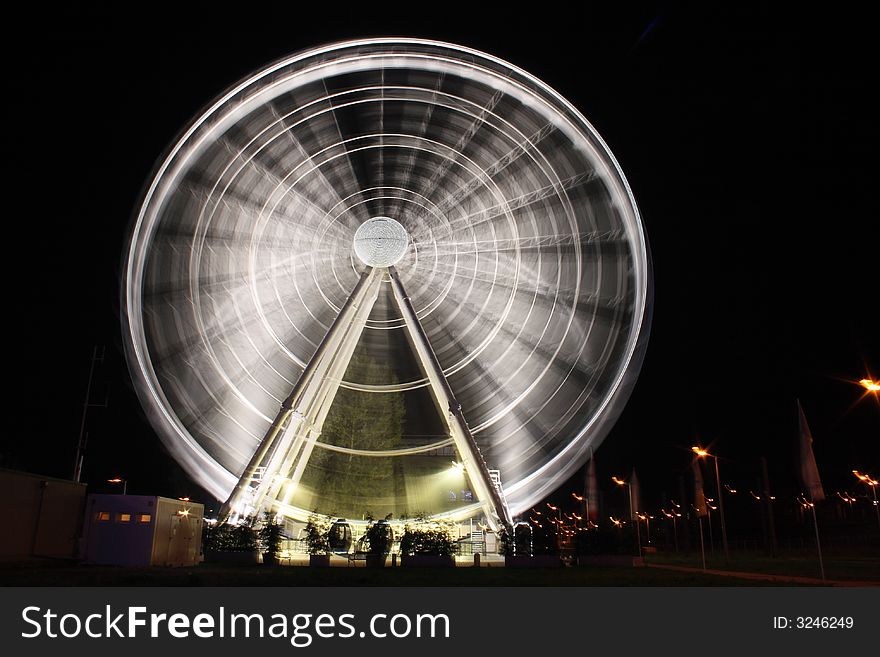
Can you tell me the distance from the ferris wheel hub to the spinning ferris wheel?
0.16 ft

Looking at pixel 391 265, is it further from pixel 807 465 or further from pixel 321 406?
pixel 807 465

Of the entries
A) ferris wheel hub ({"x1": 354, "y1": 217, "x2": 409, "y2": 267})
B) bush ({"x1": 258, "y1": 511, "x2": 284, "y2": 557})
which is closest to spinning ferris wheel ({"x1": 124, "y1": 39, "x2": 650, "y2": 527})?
ferris wheel hub ({"x1": 354, "y1": 217, "x2": 409, "y2": 267})

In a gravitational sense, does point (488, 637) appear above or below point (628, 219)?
below

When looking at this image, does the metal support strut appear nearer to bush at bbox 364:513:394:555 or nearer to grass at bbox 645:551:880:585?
bush at bbox 364:513:394:555

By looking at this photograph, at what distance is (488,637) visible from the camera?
19.1 feet

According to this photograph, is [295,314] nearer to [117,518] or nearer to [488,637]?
[117,518]

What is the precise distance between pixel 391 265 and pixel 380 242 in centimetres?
63

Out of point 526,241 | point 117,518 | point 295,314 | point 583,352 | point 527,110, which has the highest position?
point 527,110

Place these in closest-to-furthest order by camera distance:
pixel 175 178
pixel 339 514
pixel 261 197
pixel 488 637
A: pixel 488 637 < pixel 175 178 < pixel 261 197 < pixel 339 514

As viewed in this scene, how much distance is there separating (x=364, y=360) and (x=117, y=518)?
372 inches

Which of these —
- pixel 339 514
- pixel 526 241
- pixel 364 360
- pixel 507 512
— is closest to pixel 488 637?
pixel 507 512

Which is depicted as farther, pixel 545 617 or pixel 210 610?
pixel 545 617

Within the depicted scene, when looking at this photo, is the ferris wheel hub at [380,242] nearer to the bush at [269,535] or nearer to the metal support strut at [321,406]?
the metal support strut at [321,406]

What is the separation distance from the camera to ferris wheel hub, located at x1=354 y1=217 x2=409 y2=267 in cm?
1745
